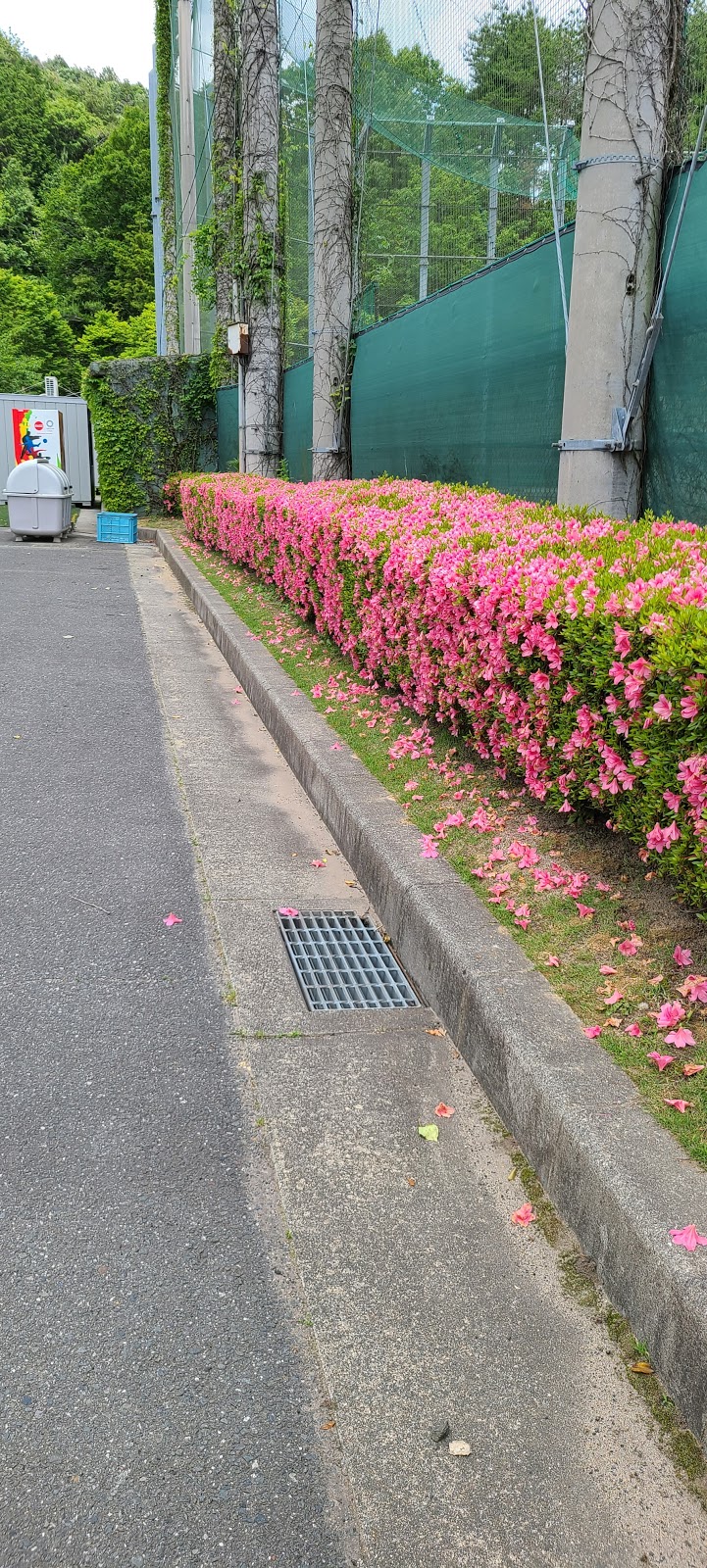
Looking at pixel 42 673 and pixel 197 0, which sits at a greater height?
pixel 197 0

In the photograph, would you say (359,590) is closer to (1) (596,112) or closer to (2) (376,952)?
(1) (596,112)

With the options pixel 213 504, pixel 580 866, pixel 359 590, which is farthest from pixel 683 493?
pixel 213 504

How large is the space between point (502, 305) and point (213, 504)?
676cm

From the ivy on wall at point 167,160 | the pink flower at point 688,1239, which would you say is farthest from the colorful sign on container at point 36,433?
the pink flower at point 688,1239

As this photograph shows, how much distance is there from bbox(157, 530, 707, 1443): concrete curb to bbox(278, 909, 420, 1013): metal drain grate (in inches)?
2.7

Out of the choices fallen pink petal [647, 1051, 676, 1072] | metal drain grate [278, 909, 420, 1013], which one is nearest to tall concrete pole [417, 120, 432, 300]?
metal drain grate [278, 909, 420, 1013]

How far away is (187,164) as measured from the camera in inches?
1110

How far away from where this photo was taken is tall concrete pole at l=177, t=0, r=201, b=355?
27.2 m

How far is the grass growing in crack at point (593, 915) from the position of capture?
2.49 m

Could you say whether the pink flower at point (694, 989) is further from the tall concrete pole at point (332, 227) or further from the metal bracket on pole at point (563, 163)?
the tall concrete pole at point (332, 227)

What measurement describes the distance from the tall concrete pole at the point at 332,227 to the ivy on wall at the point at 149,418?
36.5ft

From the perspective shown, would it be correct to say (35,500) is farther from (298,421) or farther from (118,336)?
(118,336)

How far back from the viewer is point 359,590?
20.0 feet

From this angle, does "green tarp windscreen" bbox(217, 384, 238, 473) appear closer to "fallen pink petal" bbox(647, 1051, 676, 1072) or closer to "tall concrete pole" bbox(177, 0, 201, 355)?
"tall concrete pole" bbox(177, 0, 201, 355)
